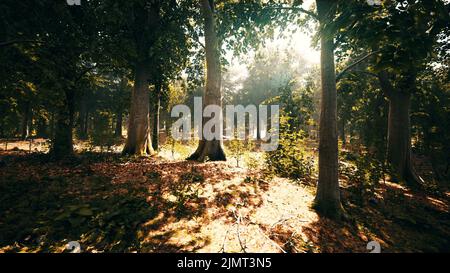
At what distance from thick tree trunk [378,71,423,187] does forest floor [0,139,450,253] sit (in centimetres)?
305

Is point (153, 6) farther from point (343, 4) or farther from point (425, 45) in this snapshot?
point (425, 45)

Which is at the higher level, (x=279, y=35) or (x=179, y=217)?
(x=279, y=35)

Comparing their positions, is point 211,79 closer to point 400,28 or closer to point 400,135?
point 400,28

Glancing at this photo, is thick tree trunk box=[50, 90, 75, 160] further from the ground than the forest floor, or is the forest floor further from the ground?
thick tree trunk box=[50, 90, 75, 160]

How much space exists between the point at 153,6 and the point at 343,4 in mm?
11643

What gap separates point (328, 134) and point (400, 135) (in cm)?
875

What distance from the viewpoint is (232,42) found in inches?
379

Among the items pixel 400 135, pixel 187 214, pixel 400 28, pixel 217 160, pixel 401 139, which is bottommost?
pixel 187 214

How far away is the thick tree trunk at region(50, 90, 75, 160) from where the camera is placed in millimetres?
10352

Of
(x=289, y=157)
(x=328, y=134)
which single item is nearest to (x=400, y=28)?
(x=328, y=134)

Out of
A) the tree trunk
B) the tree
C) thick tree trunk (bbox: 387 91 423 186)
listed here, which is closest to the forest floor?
the tree trunk

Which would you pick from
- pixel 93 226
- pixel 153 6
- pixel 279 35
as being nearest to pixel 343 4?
pixel 279 35

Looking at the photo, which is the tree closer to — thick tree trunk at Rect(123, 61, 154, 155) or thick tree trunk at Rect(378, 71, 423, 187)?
thick tree trunk at Rect(378, 71, 423, 187)

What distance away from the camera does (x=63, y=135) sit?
10.5 m
